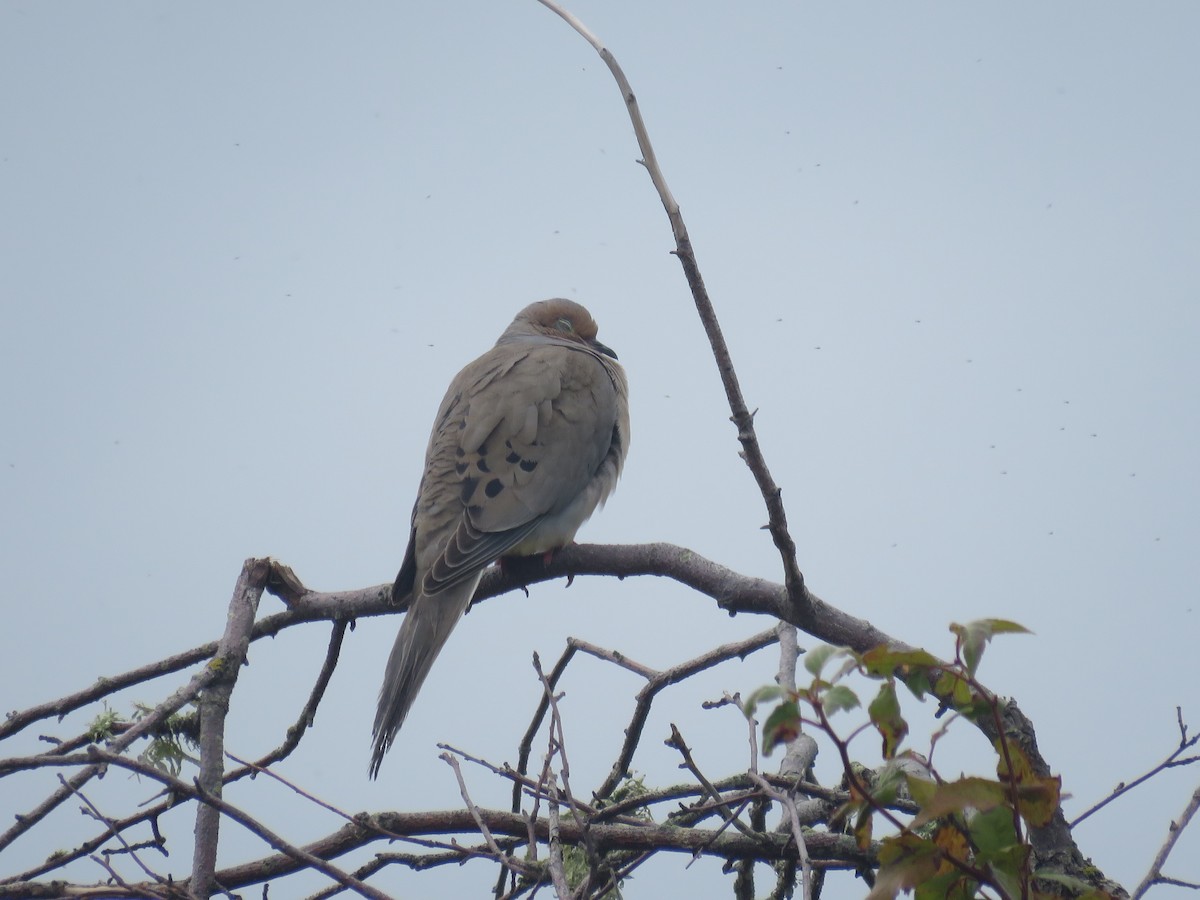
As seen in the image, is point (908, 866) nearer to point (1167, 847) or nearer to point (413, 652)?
point (1167, 847)

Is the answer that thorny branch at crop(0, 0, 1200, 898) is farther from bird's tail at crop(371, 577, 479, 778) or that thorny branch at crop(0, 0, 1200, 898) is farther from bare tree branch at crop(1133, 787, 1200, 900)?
bird's tail at crop(371, 577, 479, 778)

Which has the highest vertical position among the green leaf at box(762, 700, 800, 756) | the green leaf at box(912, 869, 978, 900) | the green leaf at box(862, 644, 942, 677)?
the green leaf at box(862, 644, 942, 677)

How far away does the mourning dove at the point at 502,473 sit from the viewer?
3.12m

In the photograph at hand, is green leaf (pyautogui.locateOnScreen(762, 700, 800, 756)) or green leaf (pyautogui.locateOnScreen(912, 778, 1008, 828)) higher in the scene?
green leaf (pyautogui.locateOnScreen(762, 700, 800, 756))

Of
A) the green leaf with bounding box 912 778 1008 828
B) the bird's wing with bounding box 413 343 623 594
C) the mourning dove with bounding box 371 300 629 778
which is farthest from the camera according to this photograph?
the bird's wing with bounding box 413 343 623 594

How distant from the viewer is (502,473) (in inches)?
145

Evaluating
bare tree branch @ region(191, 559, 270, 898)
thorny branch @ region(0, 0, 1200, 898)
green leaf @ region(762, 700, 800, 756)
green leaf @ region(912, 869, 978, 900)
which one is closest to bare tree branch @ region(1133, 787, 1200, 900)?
thorny branch @ region(0, 0, 1200, 898)

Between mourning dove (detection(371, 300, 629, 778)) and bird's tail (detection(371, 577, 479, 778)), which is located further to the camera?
mourning dove (detection(371, 300, 629, 778))

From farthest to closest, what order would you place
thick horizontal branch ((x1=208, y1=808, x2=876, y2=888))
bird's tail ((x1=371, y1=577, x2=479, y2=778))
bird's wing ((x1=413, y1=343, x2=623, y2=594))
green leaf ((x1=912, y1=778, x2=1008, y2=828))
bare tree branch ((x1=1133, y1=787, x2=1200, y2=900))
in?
bird's wing ((x1=413, y1=343, x2=623, y2=594)) < bird's tail ((x1=371, y1=577, x2=479, y2=778)) < thick horizontal branch ((x1=208, y1=808, x2=876, y2=888)) < bare tree branch ((x1=1133, y1=787, x2=1200, y2=900)) < green leaf ((x1=912, y1=778, x2=1008, y2=828))

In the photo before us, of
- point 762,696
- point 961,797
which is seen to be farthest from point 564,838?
point 961,797

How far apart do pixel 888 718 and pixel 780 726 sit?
0.14 metres

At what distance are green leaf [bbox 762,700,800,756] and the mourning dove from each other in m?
1.68

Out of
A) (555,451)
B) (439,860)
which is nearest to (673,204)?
(439,860)

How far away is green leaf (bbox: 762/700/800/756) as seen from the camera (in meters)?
1.32
